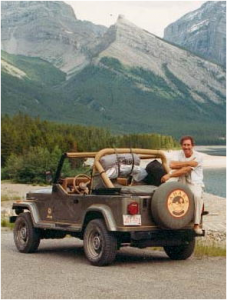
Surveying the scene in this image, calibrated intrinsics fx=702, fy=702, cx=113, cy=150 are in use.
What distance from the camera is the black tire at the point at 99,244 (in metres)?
13.8

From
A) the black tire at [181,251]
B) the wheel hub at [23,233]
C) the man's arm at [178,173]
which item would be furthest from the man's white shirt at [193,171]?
the wheel hub at [23,233]

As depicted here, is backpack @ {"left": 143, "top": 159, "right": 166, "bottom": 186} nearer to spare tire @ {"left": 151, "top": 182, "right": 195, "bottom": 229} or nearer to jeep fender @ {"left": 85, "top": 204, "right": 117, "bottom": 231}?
spare tire @ {"left": 151, "top": 182, "right": 195, "bottom": 229}

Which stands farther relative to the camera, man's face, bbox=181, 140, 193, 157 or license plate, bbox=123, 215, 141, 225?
man's face, bbox=181, 140, 193, 157

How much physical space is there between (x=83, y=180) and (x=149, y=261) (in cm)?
248

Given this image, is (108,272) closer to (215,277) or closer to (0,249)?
(215,277)

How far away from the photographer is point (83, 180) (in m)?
16.1

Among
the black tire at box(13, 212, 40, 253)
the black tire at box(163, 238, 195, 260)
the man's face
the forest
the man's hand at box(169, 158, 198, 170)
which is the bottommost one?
the black tire at box(163, 238, 195, 260)

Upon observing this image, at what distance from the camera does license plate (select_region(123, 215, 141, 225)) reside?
13.7m

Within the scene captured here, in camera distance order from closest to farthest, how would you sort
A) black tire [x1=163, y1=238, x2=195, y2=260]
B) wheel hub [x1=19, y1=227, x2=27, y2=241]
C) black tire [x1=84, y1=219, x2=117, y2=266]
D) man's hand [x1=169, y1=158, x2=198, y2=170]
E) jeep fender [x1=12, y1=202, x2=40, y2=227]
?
black tire [x1=84, y1=219, x2=117, y2=266] → man's hand [x1=169, y1=158, x2=198, y2=170] → black tire [x1=163, y1=238, x2=195, y2=260] → jeep fender [x1=12, y1=202, x2=40, y2=227] → wheel hub [x1=19, y1=227, x2=27, y2=241]

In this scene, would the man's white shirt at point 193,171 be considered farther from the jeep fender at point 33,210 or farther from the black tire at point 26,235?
the black tire at point 26,235

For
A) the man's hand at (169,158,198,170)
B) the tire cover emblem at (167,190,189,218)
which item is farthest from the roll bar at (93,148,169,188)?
the tire cover emblem at (167,190,189,218)

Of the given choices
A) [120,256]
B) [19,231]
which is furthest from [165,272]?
[19,231]

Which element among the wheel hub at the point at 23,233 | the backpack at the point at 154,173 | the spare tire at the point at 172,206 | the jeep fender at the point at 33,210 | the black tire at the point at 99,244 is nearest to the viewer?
the spare tire at the point at 172,206

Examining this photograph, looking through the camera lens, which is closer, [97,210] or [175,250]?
[97,210]
